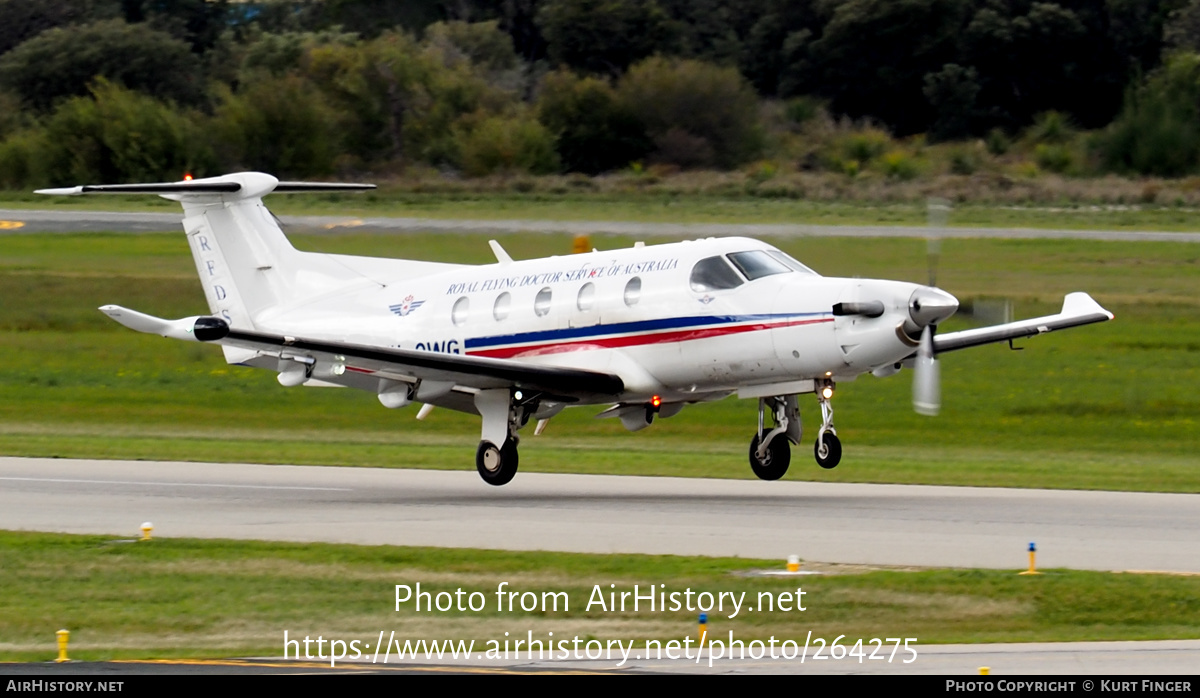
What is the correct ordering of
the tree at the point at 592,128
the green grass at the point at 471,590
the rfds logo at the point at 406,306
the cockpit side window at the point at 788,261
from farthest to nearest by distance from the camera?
1. the tree at the point at 592,128
2. the rfds logo at the point at 406,306
3. the cockpit side window at the point at 788,261
4. the green grass at the point at 471,590

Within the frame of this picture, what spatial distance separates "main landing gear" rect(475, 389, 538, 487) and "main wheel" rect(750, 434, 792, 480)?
2.98 m

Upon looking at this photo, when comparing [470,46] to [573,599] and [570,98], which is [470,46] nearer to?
[570,98]

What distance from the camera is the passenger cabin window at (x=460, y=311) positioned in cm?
2311

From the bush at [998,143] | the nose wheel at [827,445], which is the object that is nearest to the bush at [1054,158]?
the bush at [998,143]

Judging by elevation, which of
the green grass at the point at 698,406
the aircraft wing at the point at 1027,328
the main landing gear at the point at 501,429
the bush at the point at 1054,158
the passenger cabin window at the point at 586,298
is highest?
the passenger cabin window at the point at 586,298

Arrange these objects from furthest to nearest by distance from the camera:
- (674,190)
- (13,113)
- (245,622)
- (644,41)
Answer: (644,41) < (13,113) < (674,190) < (245,622)

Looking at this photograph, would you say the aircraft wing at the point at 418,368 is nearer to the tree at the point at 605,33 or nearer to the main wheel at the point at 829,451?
the main wheel at the point at 829,451

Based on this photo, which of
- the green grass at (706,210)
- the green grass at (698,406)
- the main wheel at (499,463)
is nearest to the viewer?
the main wheel at (499,463)

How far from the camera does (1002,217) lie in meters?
45.8

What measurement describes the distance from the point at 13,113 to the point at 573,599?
1855 inches

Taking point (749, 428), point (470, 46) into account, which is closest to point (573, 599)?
point (749, 428)

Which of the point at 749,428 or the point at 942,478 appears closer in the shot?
the point at 942,478

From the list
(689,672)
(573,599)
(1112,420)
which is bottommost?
(1112,420)

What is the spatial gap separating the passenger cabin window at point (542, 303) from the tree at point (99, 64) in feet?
140
